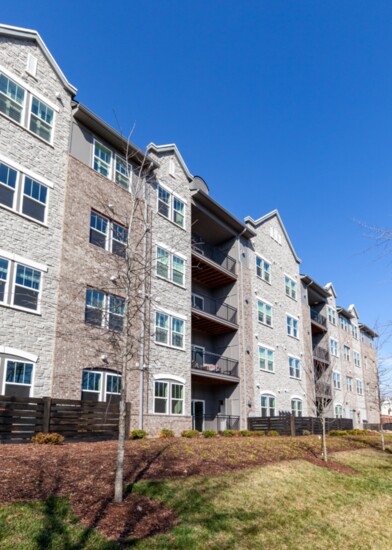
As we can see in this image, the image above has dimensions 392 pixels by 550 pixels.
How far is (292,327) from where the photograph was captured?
120ft

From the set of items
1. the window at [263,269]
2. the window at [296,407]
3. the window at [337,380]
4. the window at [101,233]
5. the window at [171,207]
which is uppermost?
the window at [171,207]

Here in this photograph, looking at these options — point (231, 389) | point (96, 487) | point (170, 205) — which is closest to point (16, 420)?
point (96, 487)

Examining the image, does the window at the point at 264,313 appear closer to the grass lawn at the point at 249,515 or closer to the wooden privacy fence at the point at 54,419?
the wooden privacy fence at the point at 54,419

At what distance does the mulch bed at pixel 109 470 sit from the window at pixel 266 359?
45.7 feet

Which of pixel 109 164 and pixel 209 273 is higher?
pixel 109 164

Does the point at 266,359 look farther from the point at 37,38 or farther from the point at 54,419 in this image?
the point at 37,38

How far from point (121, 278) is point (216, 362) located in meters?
14.0

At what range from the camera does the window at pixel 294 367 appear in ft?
114

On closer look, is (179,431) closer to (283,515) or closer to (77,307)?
(77,307)

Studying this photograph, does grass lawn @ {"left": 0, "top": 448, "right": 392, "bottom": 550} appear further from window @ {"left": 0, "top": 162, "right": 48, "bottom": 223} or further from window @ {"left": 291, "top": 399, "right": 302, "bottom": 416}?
window @ {"left": 291, "top": 399, "right": 302, "bottom": 416}

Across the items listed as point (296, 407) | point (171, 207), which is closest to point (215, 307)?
point (171, 207)

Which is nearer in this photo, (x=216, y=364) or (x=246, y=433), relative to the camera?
(x=246, y=433)

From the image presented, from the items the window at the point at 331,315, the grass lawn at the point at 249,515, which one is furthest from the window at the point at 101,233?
the window at the point at 331,315

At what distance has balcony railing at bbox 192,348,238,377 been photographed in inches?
1079
